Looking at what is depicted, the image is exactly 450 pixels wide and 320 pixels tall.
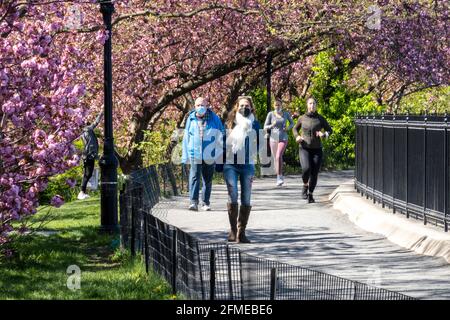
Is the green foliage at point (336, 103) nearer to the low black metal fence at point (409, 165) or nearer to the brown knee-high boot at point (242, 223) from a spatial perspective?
the low black metal fence at point (409, 165)

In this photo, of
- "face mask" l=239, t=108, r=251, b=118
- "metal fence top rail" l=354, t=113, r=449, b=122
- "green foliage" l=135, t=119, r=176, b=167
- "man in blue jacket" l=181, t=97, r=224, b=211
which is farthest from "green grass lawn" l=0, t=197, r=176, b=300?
"green foliage" l=135, t=119, r=176, b=167

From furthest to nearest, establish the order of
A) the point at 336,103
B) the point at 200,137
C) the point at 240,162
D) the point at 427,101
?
the point at 427,101 < the point at 336,103 < the point at 200,137 < the point at 240,162

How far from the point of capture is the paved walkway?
14820mm

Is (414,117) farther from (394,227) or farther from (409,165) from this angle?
(394,227)

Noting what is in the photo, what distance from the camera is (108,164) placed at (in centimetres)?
2023

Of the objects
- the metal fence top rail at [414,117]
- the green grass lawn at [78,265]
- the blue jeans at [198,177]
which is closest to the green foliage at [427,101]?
the metal fence top rail at [414,117]

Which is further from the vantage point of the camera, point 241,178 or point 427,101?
point 427,101

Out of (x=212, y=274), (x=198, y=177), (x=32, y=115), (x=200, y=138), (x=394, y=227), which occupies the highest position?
(x=32, y=115)

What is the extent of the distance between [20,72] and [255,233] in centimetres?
532

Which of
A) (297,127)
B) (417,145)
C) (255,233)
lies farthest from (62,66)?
(297,127)

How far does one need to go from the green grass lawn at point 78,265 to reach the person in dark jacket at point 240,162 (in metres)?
1.74

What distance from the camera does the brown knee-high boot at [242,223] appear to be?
59.8ft

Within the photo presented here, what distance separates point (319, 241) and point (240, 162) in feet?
6.03

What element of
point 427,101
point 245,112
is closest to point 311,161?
point 245,112
